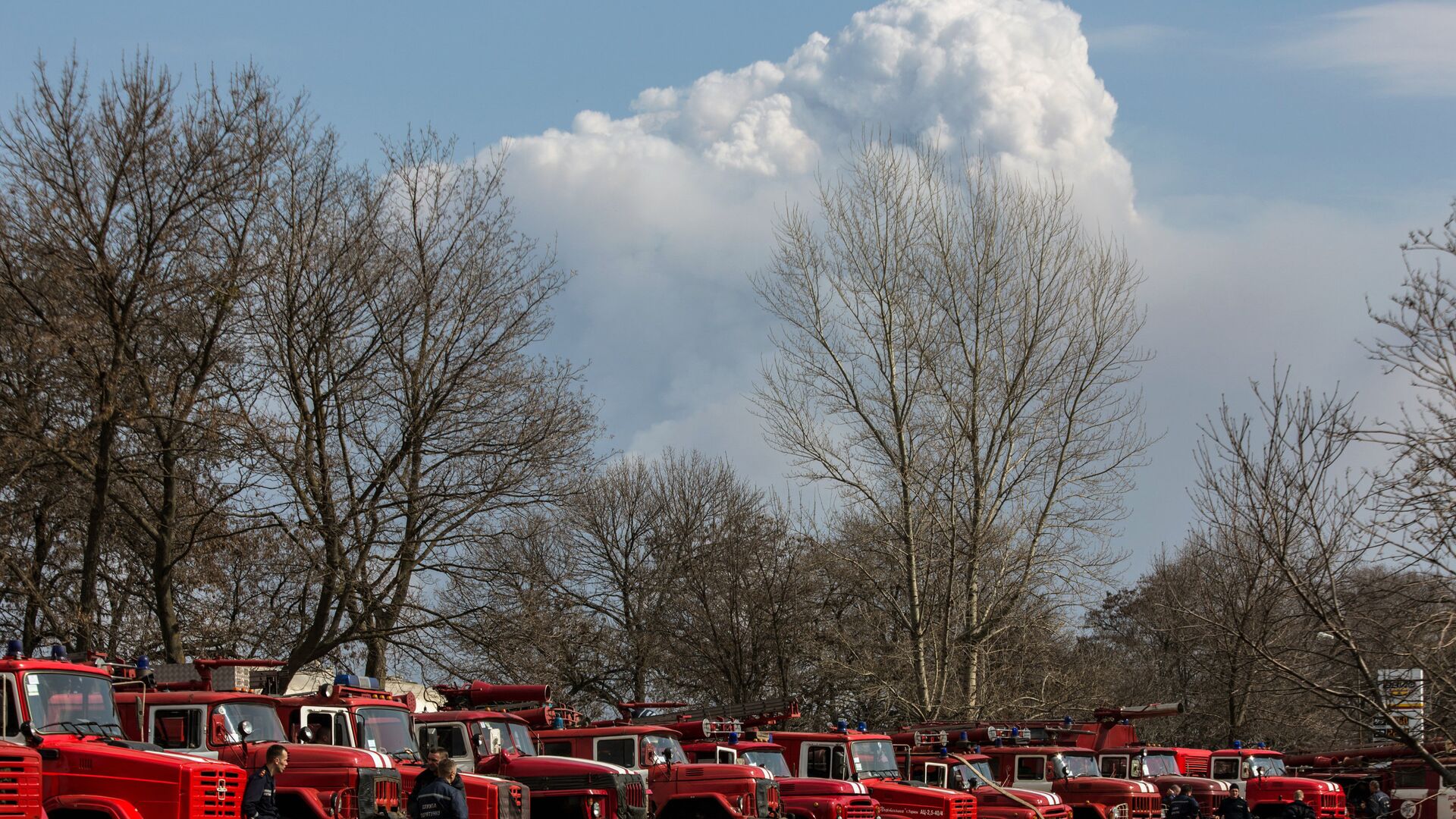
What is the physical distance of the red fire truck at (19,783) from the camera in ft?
38.8

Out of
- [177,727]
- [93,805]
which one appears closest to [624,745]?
[177,727]

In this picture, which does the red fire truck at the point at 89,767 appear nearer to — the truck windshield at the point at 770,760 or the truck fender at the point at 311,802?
the truck fender at the point at 311,802

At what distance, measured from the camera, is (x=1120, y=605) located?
65250 millimetres

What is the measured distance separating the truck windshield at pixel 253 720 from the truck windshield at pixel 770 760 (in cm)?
681

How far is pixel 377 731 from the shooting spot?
700 inches

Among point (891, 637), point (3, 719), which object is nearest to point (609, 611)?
point (891, 637)

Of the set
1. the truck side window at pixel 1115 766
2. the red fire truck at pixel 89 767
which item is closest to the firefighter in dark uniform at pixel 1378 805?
the truck side window at pixel 1115 766

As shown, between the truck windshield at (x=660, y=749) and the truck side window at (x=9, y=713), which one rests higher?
the truck side window at (x=9, y=713)

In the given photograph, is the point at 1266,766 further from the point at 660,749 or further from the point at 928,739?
the point at 660,749

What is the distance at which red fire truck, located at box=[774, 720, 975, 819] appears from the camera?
2097 centimetres

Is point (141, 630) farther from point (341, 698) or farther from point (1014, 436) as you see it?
point (1014, 436)

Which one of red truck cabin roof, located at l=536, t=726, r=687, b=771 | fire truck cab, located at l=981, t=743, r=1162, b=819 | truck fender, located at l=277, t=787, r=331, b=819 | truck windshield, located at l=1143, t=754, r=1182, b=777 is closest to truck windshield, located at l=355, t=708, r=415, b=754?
truck fender, located at l=277, t=787, r=331, b=819

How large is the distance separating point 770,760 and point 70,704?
10.3 metres

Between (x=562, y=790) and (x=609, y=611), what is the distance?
99.2 feet
